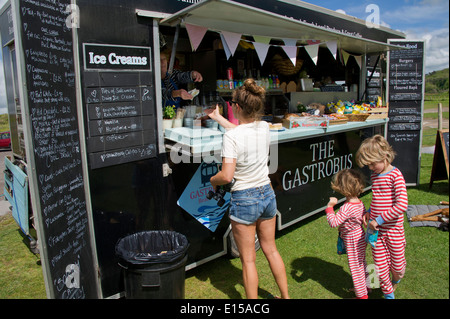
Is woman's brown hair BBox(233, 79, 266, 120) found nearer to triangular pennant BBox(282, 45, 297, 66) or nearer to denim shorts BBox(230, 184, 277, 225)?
denim shorts BBox(230, 184, 277, 225)

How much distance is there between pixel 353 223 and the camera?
2.92 m

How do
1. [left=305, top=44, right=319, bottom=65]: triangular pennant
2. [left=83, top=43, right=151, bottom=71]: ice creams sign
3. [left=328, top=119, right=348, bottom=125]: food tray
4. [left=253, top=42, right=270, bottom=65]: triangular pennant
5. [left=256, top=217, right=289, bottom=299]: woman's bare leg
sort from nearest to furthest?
[left=83, top=43, right=151, bottom=71]: ice creams sign < [left=256, top=217, right=289, bottom=299]: woman's bare leg < [left=253, top=42, right=270, bottom=65]: triangular pennant < [left=305, top=44, right=319, bottom=65]: triangular pennant < [left=328, top=119, right=348, bottom=125]: food tray

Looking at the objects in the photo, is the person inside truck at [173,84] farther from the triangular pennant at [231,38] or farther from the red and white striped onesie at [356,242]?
the red and white striped onesie at [356,242]

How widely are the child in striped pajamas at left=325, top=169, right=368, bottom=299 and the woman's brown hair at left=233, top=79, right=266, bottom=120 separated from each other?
3.14 feet

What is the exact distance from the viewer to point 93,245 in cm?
280

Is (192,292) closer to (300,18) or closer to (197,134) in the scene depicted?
(197,134)

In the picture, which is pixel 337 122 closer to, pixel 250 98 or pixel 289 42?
pixel 289 42

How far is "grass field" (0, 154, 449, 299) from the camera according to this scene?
327 cm

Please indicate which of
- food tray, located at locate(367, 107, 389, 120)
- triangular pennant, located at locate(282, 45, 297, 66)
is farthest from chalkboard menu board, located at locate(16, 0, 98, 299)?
food tray, located at locate(367, 107, 389, 120)

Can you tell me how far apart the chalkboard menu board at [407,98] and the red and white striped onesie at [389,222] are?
4.37m

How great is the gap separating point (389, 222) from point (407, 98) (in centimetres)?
463

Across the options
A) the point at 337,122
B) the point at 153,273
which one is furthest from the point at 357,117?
the point at 153,273
